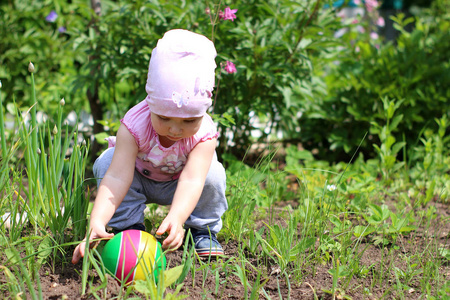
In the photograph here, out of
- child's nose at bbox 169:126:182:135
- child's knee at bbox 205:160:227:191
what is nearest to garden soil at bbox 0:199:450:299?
child's knee at bbox 205:160:227:191

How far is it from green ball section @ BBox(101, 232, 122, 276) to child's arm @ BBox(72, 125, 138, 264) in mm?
32

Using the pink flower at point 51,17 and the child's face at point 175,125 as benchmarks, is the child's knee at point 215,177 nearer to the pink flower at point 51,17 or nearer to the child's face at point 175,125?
the child's face at point 175,125

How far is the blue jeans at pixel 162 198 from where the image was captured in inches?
81.0

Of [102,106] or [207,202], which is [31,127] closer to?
[207,202]

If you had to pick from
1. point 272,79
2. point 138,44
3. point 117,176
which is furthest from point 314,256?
point 138,44

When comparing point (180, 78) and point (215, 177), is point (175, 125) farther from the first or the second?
point (215, 177)

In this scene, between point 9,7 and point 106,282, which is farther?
point 9,7

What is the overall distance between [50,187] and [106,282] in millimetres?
496

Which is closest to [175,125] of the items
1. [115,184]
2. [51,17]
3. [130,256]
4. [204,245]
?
[115,184]

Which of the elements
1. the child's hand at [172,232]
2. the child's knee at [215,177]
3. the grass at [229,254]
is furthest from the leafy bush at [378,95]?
the child's hand at [172,232]

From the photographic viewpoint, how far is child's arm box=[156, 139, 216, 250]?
172 cm

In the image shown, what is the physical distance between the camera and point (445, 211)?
2.76m

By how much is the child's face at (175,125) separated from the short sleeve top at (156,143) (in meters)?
0.11

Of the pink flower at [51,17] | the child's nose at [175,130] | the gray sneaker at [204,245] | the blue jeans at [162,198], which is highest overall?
the pink flower at [51,17]
